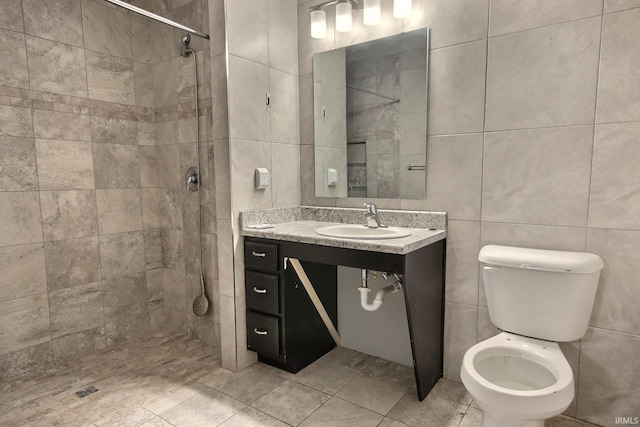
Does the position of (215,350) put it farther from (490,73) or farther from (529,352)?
(490,73)

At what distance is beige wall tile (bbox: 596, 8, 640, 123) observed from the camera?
149cm

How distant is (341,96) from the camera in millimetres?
2324

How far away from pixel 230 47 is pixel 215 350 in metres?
1.88

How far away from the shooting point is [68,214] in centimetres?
231

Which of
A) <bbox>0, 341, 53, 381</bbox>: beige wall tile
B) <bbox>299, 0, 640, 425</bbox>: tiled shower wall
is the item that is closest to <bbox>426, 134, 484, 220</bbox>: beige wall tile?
<bbox>299, 0, 640, 425</bbox>: tiled shower wall

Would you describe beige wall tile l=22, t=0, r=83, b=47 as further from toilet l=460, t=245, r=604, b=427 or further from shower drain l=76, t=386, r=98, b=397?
→ toilet l=460, t=245, r=604, b=427

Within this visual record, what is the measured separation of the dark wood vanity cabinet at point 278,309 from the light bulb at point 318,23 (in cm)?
130

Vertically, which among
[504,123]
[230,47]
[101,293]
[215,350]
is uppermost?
[230,47]

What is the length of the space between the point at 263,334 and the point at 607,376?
1.66 meters

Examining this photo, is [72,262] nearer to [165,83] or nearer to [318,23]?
[165,83]

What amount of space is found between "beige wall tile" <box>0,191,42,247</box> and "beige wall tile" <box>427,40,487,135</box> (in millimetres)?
2269

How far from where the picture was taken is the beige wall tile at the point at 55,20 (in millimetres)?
2107

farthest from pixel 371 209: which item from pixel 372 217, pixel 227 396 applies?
pixel 227 396

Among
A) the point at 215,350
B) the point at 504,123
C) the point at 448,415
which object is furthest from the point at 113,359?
the point at 504,123
